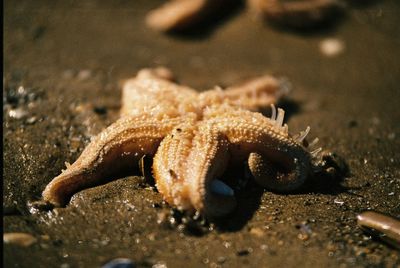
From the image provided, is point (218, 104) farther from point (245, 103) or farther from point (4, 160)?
point (4, 160)

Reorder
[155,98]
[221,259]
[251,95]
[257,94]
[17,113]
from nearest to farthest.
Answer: [221,259]
[155,98]
[251,95]
[257,94]
[17,113]

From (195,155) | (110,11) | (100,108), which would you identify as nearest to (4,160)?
(100,108)

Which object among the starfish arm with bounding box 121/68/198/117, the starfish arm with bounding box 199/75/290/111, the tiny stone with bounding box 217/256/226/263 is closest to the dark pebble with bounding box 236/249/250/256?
the tiny stone with bounding box 217/256/226/263

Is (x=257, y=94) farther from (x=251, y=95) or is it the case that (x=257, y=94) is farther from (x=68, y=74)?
(x=68, y=74)

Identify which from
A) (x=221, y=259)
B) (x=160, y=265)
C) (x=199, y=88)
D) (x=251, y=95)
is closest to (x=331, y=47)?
(x=199, y=88)

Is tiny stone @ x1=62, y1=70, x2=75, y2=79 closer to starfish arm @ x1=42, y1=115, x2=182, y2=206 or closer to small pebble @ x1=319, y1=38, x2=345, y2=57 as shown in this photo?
starfish arm @ x1=42, y1=115, x2=182, y2=206

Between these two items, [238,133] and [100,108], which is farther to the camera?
[100,108]
